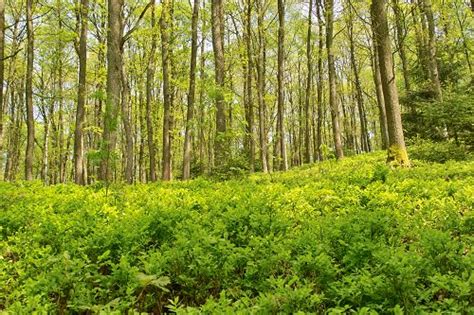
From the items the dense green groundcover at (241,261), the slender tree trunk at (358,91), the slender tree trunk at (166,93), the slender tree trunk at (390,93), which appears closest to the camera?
the dense green groundcover at (241,261)

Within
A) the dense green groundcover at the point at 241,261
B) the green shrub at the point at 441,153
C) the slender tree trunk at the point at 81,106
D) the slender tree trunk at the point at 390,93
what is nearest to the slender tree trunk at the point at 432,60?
the green shrub at the point at 441,153

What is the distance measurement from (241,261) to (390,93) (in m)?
9.41

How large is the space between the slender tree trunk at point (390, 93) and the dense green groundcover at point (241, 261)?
5.02m

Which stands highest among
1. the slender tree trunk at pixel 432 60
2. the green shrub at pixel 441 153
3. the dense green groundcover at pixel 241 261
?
the slender tree trunk at pixel 432 60

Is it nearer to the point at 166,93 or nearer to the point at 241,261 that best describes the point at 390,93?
the point at 241,261

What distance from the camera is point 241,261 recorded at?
3953 millimetres

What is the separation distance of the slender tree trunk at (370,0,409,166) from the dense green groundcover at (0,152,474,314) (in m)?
5.02

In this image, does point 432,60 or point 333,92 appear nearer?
point 432,60

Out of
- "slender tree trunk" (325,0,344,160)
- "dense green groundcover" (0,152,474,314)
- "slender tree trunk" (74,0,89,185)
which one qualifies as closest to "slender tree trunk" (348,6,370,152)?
"slender tree trunk" (325,0,344,160)

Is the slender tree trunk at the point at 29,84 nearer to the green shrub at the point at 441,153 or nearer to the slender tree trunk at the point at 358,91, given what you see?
the green shrub at the point at 441,153

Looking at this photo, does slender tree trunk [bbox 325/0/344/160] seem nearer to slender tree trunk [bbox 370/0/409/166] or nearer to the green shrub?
the green shrub

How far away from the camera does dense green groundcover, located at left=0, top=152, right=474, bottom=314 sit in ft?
10.1

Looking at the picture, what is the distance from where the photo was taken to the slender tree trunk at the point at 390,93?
11516 millimetres

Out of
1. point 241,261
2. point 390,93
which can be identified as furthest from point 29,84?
point 241,261
